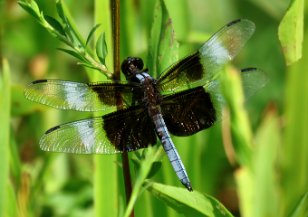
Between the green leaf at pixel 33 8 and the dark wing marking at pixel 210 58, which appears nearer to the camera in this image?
the green leaf at pixel 33 8

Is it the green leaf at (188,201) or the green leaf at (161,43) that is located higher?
the green leaf at (161,43)

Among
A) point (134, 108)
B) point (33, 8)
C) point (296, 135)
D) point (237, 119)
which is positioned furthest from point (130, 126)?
point (296, 135)

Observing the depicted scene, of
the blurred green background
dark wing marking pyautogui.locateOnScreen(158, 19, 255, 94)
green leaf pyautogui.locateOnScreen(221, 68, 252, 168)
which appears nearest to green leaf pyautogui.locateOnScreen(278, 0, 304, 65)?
the blurred green background

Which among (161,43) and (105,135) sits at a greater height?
(161,43)

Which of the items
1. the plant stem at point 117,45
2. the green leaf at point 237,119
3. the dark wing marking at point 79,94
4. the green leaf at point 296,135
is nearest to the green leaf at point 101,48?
the plant stem at point 117,45

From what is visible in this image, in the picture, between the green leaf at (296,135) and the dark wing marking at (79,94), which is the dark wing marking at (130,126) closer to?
the dark wing marking at (79,94)

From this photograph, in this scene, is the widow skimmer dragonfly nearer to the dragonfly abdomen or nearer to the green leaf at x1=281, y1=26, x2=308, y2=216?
the dragonfly abdomen

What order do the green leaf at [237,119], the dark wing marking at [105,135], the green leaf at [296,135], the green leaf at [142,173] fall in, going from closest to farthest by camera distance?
the green leaf at [142,173] → the dark wing marking at [105,135] → the green leaf at [237,119] → the green leaf at [296,135]

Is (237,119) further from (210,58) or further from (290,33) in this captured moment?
(290,33)

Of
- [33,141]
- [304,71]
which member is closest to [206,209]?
[304,71]
